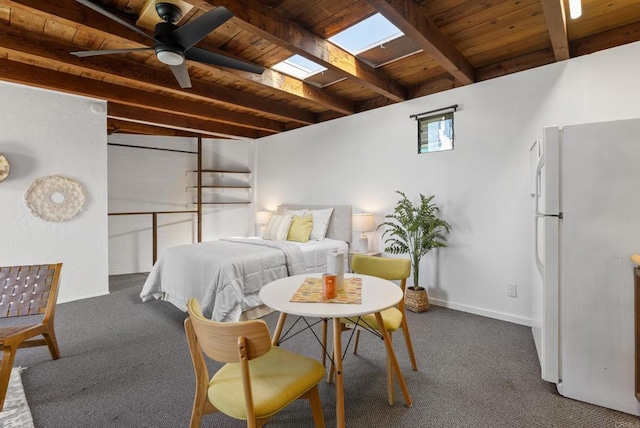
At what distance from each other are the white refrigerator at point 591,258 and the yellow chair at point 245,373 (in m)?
1.56

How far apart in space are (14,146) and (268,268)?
10.5 ft

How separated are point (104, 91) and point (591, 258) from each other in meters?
4.90

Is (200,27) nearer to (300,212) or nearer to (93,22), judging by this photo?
(93,22)

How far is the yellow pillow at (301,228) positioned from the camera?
4.34 metres

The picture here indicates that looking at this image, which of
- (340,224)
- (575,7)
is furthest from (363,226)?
(575,7)

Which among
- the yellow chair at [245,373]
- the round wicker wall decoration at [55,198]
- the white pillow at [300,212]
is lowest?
the yellow chair at [245,373]

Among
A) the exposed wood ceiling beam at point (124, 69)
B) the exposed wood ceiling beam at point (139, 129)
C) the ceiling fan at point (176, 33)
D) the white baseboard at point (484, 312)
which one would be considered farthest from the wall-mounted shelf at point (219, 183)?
the white baseboard at point (484, 312)

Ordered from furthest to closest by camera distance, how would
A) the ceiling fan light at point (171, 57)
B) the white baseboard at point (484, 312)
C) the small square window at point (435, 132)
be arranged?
the small square window at point (435, 132) < the white baseboard at point (484, 312) < the ceiling fan light at point (171, 57)

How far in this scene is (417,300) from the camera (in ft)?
11.4

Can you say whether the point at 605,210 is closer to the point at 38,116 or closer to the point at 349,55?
the point at 349,55

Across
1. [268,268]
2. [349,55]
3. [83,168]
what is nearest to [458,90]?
[349,55]

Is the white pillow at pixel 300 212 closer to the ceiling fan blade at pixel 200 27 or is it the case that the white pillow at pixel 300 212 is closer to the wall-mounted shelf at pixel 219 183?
the wall-mounted shelf at pixel 219 183

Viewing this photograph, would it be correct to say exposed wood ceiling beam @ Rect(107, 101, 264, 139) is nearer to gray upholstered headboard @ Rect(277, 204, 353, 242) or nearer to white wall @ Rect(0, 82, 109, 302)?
white wall @ Rect(0, 82, 109, 302)

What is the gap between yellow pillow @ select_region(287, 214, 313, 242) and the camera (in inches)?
171
